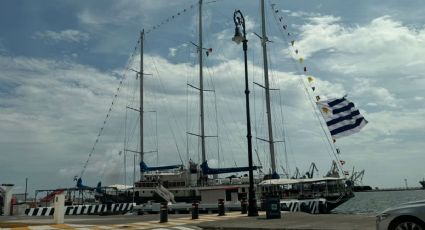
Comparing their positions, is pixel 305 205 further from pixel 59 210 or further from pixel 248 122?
pixel 59 210

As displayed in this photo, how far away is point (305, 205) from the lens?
4412 centimetres

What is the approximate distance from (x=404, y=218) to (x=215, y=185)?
46.3 m

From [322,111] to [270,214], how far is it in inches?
669

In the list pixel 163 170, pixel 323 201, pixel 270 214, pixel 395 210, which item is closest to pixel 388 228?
pixel 395 210

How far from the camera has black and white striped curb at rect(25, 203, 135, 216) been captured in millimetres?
34781

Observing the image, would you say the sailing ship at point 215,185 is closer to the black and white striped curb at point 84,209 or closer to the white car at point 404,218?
the black and white striped curb at point 84,209

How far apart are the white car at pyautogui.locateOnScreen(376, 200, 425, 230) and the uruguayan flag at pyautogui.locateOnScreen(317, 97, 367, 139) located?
25.6m

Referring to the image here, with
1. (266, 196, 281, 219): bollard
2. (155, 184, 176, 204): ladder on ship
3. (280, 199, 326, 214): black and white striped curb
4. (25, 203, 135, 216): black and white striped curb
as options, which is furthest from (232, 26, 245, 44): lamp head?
(155, 184, 176, 204): ladder on ship

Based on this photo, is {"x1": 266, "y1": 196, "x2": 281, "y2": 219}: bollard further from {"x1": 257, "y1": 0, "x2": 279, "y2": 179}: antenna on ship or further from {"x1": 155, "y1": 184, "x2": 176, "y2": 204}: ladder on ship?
{"x1": 155, "y1": 184, "x2": 176, "y2": 204}: ladder on ship

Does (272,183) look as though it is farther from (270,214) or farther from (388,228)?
(388,228)

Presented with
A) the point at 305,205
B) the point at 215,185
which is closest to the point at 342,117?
the point at 305,205

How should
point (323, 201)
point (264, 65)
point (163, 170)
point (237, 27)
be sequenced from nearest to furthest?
point (237, 27) < point (323, 201) < point (264, 65) < point (163, 170)

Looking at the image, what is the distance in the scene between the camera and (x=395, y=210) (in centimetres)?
1045

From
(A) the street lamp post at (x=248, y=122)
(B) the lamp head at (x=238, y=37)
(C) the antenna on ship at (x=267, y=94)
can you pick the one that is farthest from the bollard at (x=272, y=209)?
(C) the antenna on ship at (x=267, y=94)
